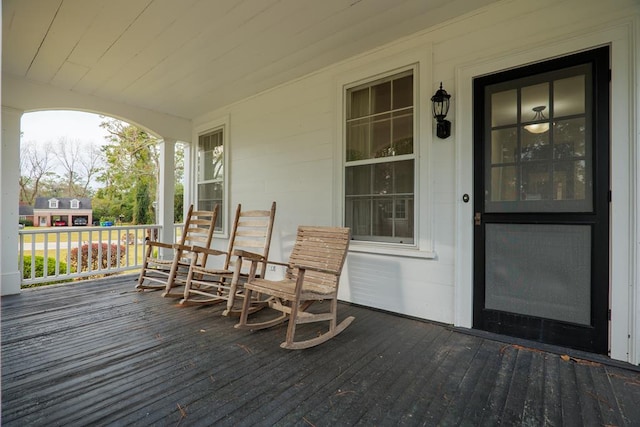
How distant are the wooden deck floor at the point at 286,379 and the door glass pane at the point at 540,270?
321 mm

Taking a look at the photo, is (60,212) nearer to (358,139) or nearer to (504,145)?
(358,139)

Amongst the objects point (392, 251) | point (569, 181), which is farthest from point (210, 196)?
point (569, 181)

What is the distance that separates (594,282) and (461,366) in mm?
1118

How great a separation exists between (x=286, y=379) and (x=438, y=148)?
2.19 m

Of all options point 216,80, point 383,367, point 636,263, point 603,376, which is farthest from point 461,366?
point 216,80

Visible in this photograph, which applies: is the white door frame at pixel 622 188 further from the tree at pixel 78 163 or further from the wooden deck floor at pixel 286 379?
the tree at pixel 78 163

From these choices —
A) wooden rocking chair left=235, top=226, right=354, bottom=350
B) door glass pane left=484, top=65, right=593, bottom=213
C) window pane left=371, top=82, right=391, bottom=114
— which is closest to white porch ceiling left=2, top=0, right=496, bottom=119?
window pane left=371, top=82, right=391, bottom=114

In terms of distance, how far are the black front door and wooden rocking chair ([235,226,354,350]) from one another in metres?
1.16

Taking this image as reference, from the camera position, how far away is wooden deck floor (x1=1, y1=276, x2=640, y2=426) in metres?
1.59

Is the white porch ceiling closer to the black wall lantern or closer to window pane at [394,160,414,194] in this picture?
the black wall lantern

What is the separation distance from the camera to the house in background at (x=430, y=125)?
2166 millimetres

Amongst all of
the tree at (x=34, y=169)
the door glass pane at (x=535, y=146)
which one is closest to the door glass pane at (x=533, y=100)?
the door glass pane at (x=535, y=146)

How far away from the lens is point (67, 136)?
8680mm

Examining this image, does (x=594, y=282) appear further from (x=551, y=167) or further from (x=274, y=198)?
(x=274, y=198)
